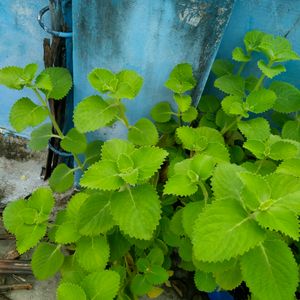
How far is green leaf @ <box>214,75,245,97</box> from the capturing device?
1.59 m

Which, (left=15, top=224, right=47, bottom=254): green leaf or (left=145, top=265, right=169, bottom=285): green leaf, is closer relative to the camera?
(left=15, top=224, right=47, bottom=254): green leaf

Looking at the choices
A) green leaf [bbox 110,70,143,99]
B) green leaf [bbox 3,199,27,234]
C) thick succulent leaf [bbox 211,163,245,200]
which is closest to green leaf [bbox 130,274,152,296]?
green leaf [bbox 3,199,27,234]

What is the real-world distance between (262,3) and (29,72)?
981 millimetres

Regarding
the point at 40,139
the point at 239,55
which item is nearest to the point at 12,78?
the point at 40,139

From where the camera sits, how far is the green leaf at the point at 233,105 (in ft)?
4.96

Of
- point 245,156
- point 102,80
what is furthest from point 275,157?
point 102,80

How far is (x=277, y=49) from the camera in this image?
1.45 meters

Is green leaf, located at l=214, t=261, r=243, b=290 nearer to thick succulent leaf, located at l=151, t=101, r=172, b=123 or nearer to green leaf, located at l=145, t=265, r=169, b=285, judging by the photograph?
green leaf, located at l=145, t=265, r=169, b=285

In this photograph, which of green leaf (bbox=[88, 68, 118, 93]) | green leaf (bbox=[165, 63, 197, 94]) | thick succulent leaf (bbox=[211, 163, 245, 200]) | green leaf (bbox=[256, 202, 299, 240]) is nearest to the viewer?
green leaf (bbox=[256, 202, 299, 240])

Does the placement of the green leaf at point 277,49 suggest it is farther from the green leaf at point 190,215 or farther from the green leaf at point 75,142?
the green leaf at point 75,142

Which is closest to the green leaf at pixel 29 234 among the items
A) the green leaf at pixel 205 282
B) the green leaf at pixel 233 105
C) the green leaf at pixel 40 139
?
the green leaf at pixel 40 139

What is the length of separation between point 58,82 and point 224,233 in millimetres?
976

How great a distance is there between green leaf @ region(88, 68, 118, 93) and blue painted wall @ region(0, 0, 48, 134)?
56 centimetres

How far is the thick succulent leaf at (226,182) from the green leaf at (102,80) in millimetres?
535
